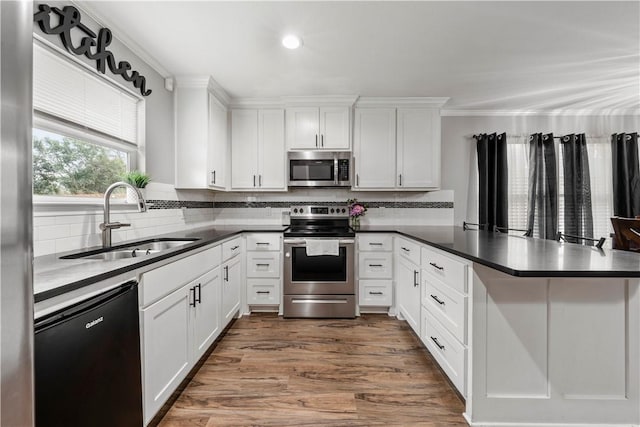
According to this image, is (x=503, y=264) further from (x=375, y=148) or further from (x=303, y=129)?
(x=303, y=129)

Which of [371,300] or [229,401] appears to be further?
[371,300]

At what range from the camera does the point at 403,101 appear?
3412 mm

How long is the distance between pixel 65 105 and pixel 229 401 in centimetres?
196

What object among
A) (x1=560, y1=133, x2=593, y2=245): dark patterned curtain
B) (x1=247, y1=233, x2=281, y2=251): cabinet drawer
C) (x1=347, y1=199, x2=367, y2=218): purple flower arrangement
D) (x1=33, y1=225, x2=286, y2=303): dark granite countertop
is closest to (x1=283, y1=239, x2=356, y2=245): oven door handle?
(x1=247, y1=233, x2=281, y2=251): cabinet drawer

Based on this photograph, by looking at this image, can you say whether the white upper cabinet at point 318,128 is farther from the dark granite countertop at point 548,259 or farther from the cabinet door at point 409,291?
the dark granite countertop at point 548,259

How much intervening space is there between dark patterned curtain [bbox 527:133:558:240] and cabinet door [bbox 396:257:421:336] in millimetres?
1889

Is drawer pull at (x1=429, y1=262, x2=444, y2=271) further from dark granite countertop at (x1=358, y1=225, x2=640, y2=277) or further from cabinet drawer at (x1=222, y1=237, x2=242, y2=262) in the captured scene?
cabinet drawer at (x1=222, y1=237, x2=242, y2=262)

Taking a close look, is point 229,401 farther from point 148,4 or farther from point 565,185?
point 565,185

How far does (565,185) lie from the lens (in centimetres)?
362

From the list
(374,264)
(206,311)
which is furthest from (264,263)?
(374,264)

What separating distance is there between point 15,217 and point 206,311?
2083mm

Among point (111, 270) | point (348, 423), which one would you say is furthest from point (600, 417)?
point (111, 270)

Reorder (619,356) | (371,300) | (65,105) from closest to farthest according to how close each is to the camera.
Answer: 1. (619,356)
2. (65,105)
3. (371,300)

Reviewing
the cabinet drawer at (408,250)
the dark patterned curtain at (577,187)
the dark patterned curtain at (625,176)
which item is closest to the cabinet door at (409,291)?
the cabinet drawer at (408,250)
